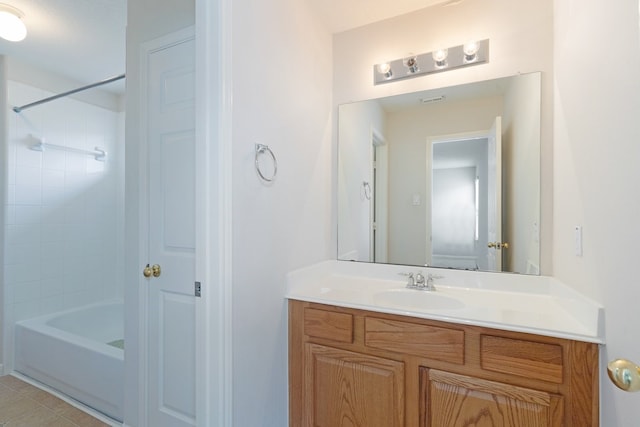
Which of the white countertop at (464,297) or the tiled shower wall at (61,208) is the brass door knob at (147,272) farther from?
the tiled shower wall at (61,208)

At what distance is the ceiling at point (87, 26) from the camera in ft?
5.63

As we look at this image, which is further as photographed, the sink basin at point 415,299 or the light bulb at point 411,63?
the light bulb at point 411,63

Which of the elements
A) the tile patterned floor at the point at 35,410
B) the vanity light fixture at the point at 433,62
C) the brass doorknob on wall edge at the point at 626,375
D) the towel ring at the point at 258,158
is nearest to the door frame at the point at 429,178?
the vanity light fixture at the point at 433,62

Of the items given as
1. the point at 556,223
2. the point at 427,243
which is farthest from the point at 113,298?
the point at 556,223

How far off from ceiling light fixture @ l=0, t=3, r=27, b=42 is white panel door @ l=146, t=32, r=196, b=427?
2.82ft

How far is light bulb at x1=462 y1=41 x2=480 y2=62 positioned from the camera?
1.58 metres

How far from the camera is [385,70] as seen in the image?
1802 mm

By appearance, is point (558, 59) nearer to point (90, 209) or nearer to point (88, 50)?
point (88, 50)

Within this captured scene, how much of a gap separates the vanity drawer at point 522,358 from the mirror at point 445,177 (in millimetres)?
533

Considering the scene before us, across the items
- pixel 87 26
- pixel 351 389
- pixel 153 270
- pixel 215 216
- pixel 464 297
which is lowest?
pixel 351 389

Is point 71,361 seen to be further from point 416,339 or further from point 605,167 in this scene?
point 605,167

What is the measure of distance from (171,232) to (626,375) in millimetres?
1696

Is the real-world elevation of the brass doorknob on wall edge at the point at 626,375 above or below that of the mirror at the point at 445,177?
below

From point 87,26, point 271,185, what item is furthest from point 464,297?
point 87,26
